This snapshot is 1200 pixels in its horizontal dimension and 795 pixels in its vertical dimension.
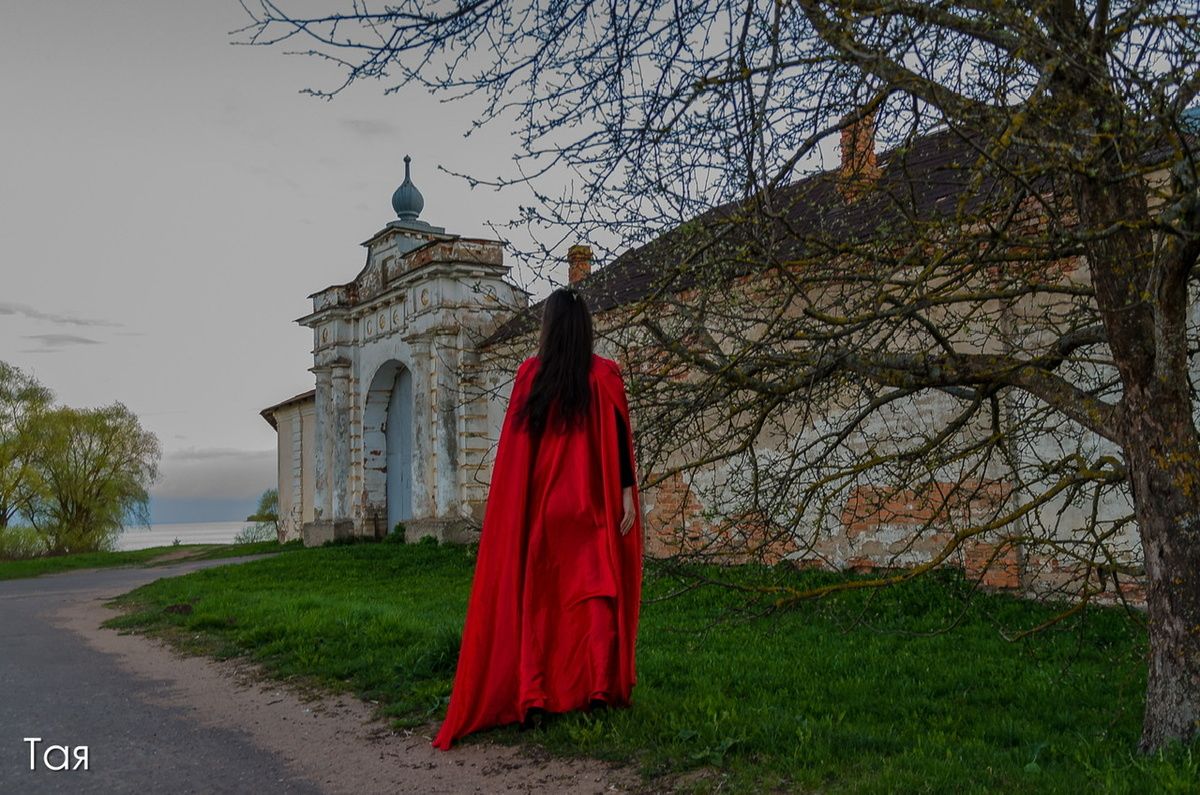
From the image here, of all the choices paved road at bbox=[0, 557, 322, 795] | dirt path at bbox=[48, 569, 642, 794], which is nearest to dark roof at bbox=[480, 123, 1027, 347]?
dirt path at bbox=[48, 569, 642, 794]

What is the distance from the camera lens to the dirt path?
429 centimetres

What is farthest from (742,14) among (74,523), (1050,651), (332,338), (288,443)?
(74,523)

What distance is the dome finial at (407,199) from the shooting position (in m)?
22.1

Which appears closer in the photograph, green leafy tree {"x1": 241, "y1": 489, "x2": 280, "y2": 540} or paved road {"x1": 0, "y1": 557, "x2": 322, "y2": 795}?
paved road {"x1": 0, "y1": 557, "x2": 322, "y2": 795}

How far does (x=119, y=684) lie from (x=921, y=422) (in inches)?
321

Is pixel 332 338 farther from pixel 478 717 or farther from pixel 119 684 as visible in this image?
pixel 478 717

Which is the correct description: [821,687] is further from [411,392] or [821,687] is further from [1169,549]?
[411,392]

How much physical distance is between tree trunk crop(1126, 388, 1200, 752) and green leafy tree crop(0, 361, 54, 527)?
115 feet

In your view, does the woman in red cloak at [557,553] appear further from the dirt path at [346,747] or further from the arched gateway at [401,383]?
the arched gateway at [401,383]

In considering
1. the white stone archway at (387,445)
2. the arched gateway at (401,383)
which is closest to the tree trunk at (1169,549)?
the arched gateway at (401,383)

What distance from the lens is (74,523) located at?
33125 millimetres

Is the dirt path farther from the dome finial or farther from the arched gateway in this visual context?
the dome finial

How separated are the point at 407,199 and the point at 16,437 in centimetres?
1914

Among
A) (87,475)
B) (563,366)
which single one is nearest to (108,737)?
(563,366)
